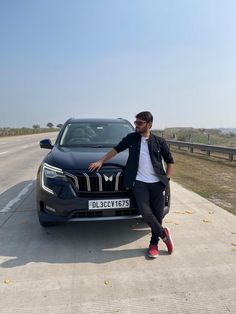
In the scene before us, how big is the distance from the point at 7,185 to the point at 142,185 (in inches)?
207

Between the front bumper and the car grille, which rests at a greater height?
the car grille

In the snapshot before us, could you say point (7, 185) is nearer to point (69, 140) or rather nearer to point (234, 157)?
point (69, 140)

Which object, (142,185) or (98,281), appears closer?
(98,281)

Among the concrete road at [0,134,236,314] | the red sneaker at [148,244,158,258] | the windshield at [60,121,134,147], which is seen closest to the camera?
the concrete road at [0,134,236,314]

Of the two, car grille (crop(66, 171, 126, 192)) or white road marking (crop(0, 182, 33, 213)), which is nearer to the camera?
car grille (crop(66, 171, 126, 192))

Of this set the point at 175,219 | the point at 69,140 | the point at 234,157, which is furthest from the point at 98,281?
the point at 234,157

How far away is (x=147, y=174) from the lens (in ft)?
13.5

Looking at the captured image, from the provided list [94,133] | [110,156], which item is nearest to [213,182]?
[94,133]

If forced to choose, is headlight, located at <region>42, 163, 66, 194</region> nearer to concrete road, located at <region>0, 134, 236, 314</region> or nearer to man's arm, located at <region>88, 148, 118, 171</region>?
man's arm, located at <region>88, 148, 118, 171</region>

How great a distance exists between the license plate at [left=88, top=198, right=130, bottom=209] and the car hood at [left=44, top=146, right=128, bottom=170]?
48 cm

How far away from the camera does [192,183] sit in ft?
28.9

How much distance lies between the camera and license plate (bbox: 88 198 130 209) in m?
4.13

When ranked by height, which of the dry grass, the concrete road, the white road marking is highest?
the concrete road

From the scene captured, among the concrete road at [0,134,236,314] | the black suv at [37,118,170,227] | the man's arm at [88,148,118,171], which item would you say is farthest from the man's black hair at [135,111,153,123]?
the concrete road at [0,134,236,314]
